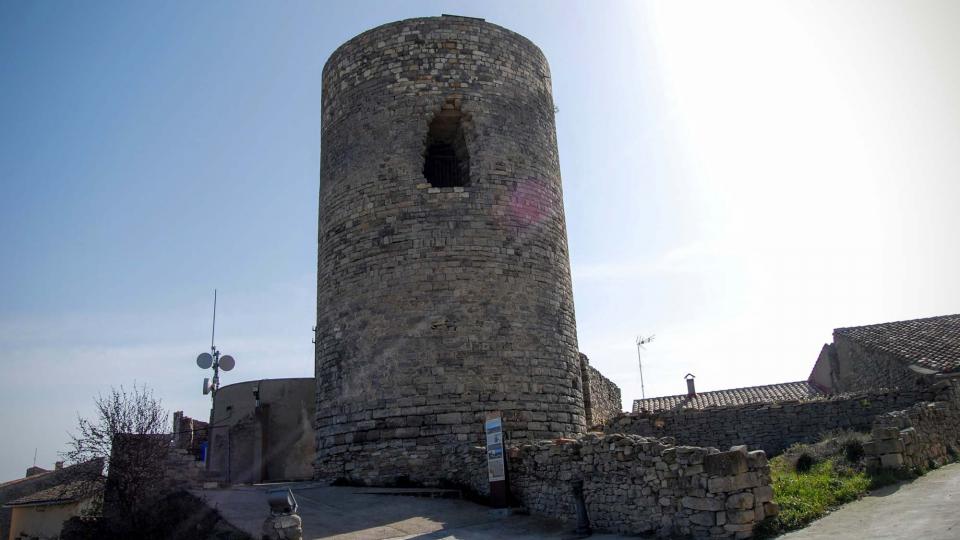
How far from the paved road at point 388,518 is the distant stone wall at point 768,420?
225 inches

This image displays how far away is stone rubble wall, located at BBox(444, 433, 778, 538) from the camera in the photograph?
7.48m

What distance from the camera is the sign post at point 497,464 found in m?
10.4

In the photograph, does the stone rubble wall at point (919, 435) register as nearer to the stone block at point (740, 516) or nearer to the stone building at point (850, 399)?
the stone building at point (850, 399)

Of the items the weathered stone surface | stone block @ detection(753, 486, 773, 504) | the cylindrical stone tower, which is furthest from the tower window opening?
stone block @ detection(753, 486, 773, 504)

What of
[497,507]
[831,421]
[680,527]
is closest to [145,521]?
[497,507]

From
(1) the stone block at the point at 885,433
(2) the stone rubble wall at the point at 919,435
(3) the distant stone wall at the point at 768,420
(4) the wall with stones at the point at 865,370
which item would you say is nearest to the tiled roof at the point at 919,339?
(4) the wall with stones at the point at 865,370

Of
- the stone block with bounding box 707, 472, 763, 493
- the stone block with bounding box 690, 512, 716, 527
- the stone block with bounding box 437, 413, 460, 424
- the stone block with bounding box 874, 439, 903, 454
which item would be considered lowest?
the stone block with bounding box 690, 512, 716, 527

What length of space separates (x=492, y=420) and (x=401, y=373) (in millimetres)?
2685

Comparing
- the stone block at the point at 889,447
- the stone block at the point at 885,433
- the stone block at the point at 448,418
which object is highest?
the stone block at the point at 448,418

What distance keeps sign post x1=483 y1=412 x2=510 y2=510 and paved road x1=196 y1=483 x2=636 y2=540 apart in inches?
10.3

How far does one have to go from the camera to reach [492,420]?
1051 centimetres

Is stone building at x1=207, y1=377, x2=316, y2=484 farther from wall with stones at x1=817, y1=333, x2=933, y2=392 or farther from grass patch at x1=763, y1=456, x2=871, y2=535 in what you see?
wall with stones at x1=817, y1=333, x2=933, y2=392

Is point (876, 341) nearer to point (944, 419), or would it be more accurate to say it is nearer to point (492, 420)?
point (944, 419)

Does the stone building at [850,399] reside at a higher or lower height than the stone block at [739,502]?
higher
